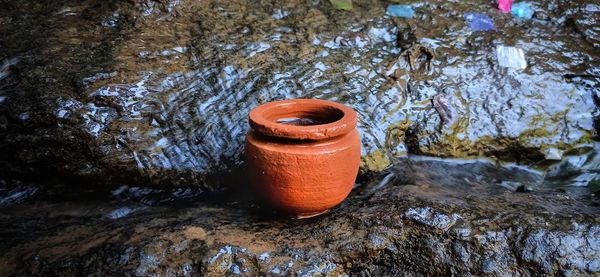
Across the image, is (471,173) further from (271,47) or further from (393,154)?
(271,47)

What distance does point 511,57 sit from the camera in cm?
376

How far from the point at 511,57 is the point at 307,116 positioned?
7.01 feet

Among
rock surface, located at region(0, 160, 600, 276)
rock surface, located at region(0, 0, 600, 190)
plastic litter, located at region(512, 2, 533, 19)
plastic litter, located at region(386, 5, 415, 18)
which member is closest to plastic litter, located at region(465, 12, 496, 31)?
rock surface, located at region(0, 0, 600, 190)

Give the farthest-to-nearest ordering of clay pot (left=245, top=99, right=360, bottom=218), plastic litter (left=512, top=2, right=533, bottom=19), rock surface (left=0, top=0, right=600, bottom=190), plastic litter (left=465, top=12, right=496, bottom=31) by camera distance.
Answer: plastic litter (left=512, top=2, right=533, bottom=19), plastic litter (left=465, top=12, right=496, bottom=31), rock surface (left=0, top=0, right=600, bottom=190), clay pot (left=245, top=99, right=360, bottom=218)

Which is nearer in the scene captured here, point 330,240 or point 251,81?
point 330,240

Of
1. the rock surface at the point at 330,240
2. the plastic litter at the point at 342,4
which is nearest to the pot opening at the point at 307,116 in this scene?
the rock surface at the point at 330,240

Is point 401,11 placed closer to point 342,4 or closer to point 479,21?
point 342,4

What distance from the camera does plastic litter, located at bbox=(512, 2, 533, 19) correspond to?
420 centimetres

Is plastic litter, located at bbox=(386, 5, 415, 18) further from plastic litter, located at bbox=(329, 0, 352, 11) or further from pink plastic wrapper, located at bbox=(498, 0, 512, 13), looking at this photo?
pink plastic wrapper, located at bbox=(498, 0, 512, 13)

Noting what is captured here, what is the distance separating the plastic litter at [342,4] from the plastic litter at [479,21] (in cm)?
105

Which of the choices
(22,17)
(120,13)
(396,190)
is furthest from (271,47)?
(22,17)

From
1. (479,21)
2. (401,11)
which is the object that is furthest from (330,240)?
(479,21)

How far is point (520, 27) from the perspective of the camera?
13.3 feet

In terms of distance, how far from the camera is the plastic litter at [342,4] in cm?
407
